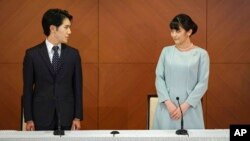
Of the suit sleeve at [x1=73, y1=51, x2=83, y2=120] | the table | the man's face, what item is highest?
the man's face

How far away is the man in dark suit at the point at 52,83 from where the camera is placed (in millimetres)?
3549

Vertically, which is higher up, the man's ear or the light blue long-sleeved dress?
the man's ear

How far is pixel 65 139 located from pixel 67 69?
108 centimetres

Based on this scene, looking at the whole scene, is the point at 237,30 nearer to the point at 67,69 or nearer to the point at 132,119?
the point at 132,119

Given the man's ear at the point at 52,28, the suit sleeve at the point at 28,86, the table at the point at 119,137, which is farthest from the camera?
the man's ear at the point at 52,28

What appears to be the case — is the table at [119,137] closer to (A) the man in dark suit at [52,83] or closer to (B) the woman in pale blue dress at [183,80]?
(A) the man in dark suit at [52,83]

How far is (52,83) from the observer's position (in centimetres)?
358

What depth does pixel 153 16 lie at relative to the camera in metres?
5.34

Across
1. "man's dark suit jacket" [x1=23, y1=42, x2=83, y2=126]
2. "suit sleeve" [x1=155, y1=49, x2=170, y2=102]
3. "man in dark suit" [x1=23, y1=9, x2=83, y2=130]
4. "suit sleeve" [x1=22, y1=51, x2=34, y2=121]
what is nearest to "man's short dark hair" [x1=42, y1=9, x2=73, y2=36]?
"man in dark suit" [x1=23, y1=9, x2=83, y2=130]

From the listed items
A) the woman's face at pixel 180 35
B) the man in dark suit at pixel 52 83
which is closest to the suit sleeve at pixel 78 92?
the man in dark suit at pixel 52 83

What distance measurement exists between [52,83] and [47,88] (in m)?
0.06

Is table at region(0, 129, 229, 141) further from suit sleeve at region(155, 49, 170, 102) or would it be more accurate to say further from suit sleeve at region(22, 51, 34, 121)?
Answer: suit sleeve at region(155, 49, 170, 102)

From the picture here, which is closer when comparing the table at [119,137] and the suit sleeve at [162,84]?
the table at [119,137]

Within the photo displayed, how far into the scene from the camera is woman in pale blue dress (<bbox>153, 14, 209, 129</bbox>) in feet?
12.2
